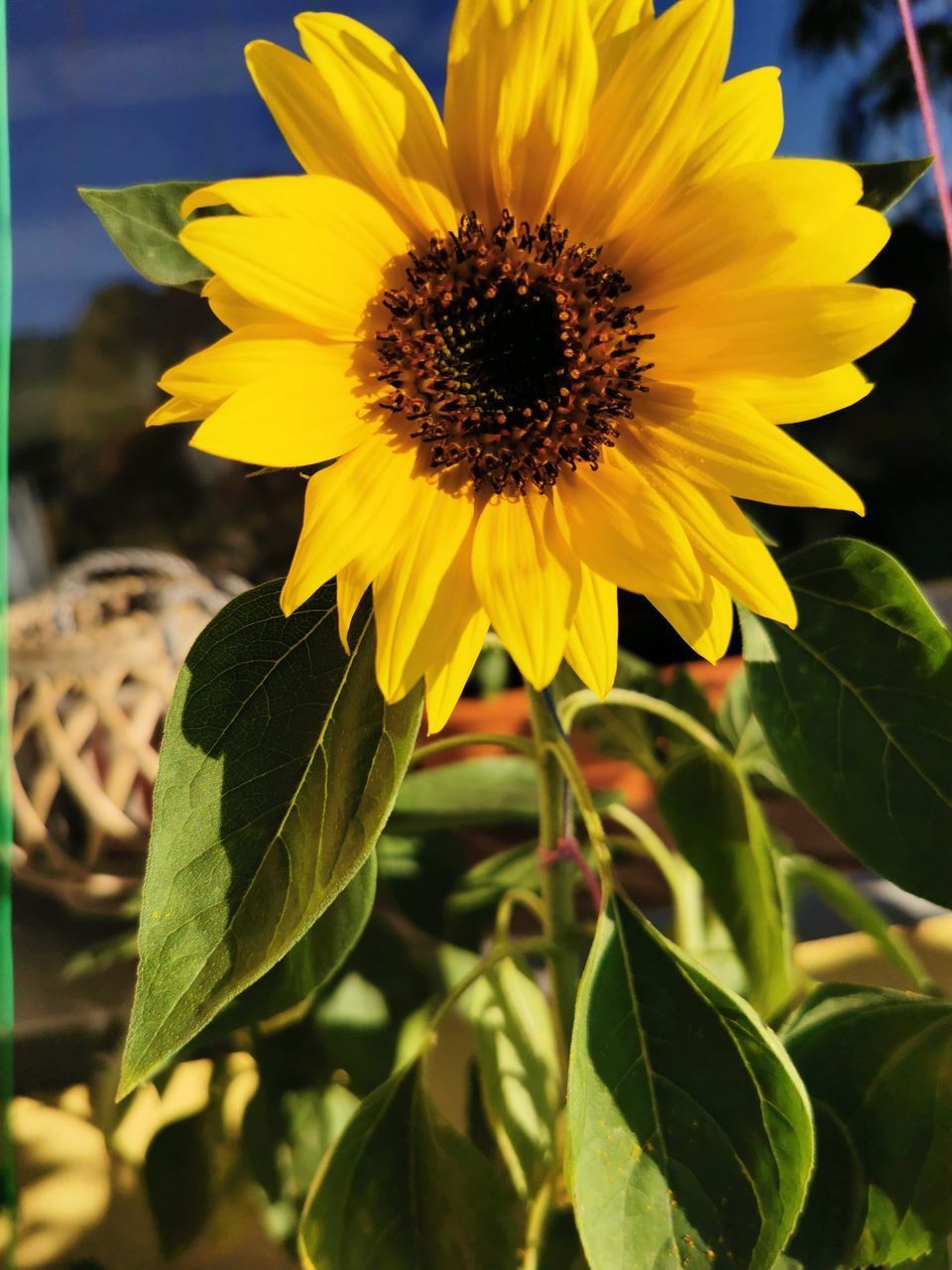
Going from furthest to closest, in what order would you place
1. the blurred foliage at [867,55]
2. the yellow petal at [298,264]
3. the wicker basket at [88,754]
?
the blurred foliage at [867,55]
the wicker basket at [88,754]
the yellow petal at [298,264]

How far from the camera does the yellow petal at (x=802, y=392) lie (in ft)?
0.78

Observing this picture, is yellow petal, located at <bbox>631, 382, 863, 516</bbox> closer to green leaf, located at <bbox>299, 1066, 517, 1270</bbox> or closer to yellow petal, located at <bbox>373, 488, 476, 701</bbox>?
yellow petal, located at <bbox>373, 488, 476, 701</bbox>

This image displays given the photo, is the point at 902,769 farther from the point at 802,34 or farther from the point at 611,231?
the point at 802,34

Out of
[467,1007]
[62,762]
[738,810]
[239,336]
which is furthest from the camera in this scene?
[62,762]

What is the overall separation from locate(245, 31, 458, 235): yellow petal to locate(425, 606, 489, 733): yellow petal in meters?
0.10

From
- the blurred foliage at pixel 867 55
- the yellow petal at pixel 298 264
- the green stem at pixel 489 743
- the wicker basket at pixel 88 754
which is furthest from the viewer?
the blurred foliage at pixel 867 55

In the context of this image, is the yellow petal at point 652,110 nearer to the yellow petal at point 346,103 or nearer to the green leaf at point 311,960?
the yellow petal at point 346,103

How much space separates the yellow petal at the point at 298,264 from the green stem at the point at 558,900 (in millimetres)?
140

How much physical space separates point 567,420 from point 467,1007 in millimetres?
279

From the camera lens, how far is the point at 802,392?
24 centimetres

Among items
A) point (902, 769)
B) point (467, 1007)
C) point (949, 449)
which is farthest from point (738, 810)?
point (949, 449)

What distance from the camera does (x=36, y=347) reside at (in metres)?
1.97

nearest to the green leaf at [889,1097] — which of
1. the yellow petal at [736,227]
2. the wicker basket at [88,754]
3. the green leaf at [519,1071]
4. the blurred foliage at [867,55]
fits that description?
the green leaf at [519,1071]

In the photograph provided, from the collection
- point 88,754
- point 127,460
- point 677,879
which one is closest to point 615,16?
point 677,879
